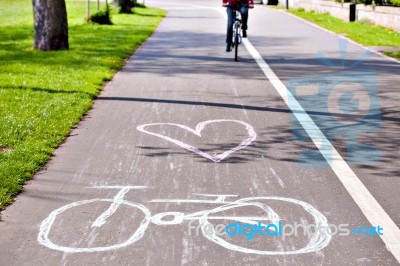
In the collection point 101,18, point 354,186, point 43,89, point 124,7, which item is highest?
point 124,7

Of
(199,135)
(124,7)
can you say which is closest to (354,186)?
(199,135)

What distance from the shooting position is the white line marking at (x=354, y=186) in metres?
5.47

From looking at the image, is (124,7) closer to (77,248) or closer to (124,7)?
(124,7)

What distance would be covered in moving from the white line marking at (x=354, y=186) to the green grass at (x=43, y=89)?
110 inches

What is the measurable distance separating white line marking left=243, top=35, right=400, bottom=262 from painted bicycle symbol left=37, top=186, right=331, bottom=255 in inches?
15.6

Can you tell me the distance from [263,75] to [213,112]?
445cm

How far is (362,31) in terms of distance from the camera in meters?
27.2

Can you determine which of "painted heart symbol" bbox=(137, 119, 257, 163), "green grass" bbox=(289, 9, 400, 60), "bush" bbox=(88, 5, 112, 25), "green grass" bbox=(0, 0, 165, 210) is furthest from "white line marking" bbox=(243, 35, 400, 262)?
"bush" bbox=(88, 5, 112, 25)

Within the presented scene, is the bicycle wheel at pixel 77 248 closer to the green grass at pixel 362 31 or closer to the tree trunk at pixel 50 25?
the green grass at pixel 362 31

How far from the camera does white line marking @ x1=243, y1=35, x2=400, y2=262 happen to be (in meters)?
5.47

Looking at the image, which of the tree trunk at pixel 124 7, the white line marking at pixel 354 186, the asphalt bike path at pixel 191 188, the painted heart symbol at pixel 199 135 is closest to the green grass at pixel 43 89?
the asphalt bike path at pixel 191 188

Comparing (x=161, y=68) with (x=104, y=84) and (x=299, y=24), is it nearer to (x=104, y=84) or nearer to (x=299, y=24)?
(x=104, y=84)

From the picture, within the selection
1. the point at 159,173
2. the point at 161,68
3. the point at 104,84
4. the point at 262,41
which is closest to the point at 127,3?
the point at 262,41

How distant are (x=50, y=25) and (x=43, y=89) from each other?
7.48 metres
